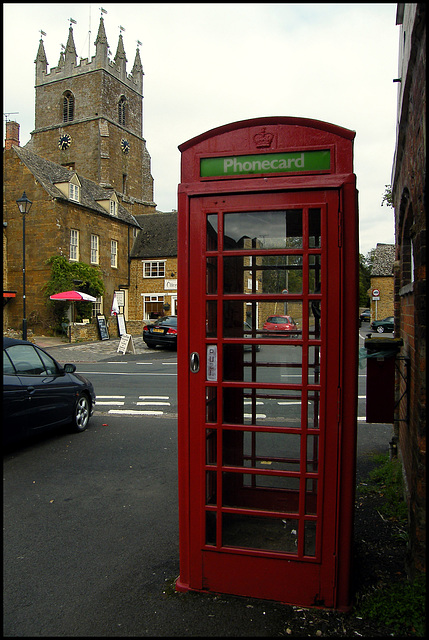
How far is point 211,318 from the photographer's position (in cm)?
320

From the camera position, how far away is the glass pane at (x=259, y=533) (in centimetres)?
332

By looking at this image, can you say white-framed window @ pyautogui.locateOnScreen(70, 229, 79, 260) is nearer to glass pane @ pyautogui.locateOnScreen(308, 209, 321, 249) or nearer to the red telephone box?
the red telephone box

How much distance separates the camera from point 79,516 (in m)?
4.57

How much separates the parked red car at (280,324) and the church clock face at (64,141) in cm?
5308

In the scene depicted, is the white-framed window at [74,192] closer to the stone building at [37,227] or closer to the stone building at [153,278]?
the stone building at [37,227]

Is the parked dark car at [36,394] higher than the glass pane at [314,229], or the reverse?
the glass pane at [314,229]

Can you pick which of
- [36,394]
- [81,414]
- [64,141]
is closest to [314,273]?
[36,394]

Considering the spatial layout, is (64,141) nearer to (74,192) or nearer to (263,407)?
(74,192)

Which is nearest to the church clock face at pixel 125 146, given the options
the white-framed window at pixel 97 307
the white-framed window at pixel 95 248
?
the white-framed window at pixel 95 248

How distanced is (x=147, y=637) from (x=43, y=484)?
308 centimetres

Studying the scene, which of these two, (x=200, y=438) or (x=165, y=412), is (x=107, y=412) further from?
(x=200, y=438)

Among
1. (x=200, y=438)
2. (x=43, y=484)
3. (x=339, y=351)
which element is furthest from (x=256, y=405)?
(x=43, y=484)

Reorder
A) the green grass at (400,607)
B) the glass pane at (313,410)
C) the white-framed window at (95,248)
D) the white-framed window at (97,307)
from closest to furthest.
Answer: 1. the green grass at (400,607)
2. the glass pane at (313,410)
3. the white-framed window at (97,307)
4. the white-framed window at (95,248)

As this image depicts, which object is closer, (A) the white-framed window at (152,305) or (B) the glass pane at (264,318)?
(B) the glass pane at (264,318)
